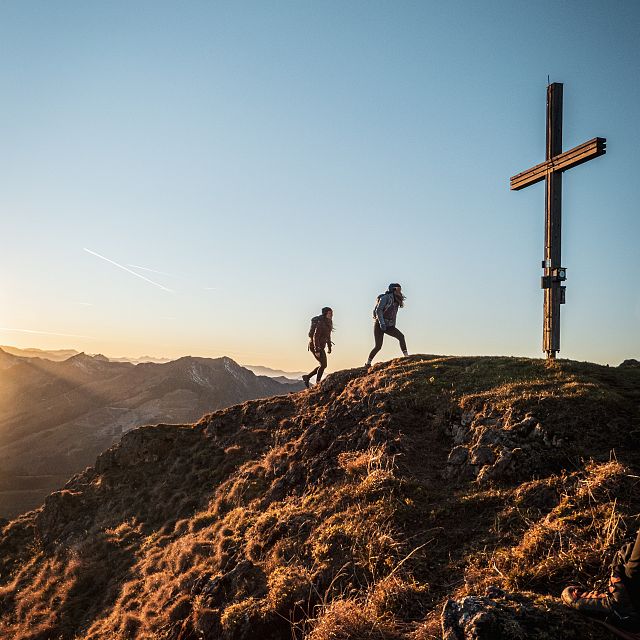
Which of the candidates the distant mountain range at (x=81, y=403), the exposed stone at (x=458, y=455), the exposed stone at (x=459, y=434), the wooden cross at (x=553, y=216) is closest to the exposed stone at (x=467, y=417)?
the exposed stone at (x=459, y=434)

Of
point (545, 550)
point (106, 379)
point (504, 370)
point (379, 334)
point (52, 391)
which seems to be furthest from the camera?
point (106, 379)

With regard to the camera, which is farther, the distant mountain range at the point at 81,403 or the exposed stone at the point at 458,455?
the distant mountain range at the point at 81,403

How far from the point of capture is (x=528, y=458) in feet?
24.9

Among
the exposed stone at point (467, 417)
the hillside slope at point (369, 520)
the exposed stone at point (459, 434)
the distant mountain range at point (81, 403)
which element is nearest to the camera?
the hillside slope at point (369, 520)

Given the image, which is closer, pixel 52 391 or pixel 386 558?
pixel 386 558

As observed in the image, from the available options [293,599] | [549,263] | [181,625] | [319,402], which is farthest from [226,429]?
[549,263]

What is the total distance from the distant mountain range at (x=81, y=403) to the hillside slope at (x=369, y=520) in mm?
48742

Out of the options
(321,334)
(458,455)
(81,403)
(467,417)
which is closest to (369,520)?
(458,455)

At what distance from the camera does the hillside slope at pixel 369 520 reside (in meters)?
5.15

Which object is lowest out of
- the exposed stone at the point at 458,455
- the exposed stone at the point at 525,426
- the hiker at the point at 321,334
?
the exposed stone at the point at 458,455

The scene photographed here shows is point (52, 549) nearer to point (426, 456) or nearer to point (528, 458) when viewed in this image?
point (426, 456)

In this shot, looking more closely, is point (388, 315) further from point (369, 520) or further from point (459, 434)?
point (369, 520)

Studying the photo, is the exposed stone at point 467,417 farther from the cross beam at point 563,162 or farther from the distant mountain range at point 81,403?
the distant mountain range at point 81,403

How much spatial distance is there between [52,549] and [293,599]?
12.0 meters
